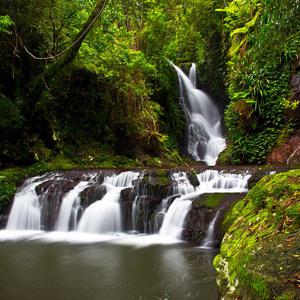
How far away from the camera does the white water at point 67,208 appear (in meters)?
8.38

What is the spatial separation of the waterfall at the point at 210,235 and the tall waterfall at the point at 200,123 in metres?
8.31

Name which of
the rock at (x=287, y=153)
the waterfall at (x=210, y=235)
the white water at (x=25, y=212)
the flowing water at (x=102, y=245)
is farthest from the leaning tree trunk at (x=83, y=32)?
the rock at (x=287, y=153)

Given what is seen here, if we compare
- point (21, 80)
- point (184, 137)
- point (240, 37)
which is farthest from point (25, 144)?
point (240, 37)

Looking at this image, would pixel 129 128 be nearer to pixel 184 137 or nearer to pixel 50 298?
pixel 184 137

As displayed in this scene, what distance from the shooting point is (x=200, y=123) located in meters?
17.2

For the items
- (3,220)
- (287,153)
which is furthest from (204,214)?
(287,153)

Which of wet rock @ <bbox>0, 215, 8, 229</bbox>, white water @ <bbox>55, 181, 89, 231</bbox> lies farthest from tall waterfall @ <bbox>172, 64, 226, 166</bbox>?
wet rock @ <bbox>0, 215, 8, 229</bbox>

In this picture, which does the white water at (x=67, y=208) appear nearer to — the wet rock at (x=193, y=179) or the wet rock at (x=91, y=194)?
the wet rock at (x=91, y=194)

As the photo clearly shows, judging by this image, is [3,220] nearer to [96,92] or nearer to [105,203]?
[105,203]

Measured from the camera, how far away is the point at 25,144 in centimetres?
1151

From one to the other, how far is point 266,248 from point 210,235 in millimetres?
3737

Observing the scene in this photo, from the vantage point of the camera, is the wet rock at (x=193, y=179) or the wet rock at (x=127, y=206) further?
the wet rock at (x=193, y=179)

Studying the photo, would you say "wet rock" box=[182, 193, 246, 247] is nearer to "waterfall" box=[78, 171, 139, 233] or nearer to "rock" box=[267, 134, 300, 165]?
"waterfall" box=[78, 171, 139, 233]

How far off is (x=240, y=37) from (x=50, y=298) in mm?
11761
